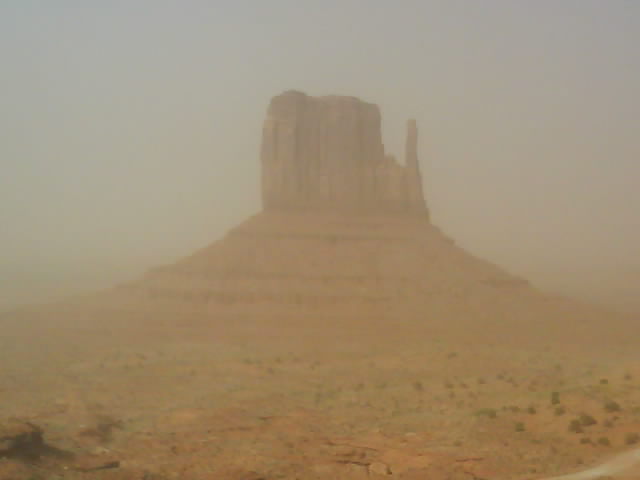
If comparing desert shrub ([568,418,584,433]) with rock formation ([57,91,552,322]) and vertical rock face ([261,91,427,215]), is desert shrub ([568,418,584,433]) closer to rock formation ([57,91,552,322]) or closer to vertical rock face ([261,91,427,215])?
rock formation ([57,91,552,322])

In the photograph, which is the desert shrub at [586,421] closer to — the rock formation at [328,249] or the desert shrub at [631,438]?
the desert shrub at [631,438]

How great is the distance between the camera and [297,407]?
32250 mm

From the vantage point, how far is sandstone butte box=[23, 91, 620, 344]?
66.6m

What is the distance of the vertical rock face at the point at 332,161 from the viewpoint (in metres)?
81.4

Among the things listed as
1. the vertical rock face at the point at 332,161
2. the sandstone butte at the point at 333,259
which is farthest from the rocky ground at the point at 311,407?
the vertical rock face at the point at 332,161

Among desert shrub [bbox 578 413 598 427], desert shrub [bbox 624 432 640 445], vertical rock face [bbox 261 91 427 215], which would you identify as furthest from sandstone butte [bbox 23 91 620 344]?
desert shrub [bbox 624 432 640 445]

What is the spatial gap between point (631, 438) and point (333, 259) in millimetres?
53985

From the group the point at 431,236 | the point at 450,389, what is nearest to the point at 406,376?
the point at 450,389

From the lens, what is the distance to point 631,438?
65.8 feet

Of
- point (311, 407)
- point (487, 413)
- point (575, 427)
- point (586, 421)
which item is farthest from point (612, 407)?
point (311, 407)

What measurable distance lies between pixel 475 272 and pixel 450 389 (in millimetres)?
39885

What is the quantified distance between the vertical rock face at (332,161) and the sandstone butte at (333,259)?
0.42 ft

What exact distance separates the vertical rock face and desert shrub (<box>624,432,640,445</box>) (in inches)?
2422

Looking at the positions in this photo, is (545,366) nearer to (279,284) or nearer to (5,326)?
(279,284)
